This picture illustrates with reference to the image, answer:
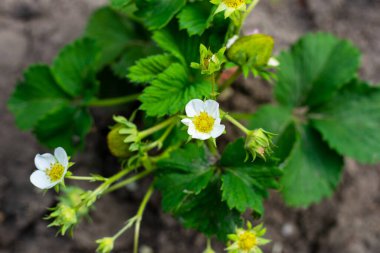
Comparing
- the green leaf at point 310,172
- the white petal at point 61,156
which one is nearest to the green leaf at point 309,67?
the green leaf at point 310,172

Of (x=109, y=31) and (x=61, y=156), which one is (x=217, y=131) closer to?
(x=61, y=156)

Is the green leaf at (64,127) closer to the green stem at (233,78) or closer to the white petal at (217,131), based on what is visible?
the green stem at (233,78)

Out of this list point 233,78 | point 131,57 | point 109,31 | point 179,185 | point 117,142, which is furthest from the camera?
point 109,31

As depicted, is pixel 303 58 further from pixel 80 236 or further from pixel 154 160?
pixel 80 236

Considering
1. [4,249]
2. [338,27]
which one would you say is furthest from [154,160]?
[338,27]

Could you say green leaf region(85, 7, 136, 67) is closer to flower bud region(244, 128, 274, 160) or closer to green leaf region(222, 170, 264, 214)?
green leaf region(222, 170, 264, 214)

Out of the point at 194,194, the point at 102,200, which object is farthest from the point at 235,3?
the point at 102,200
